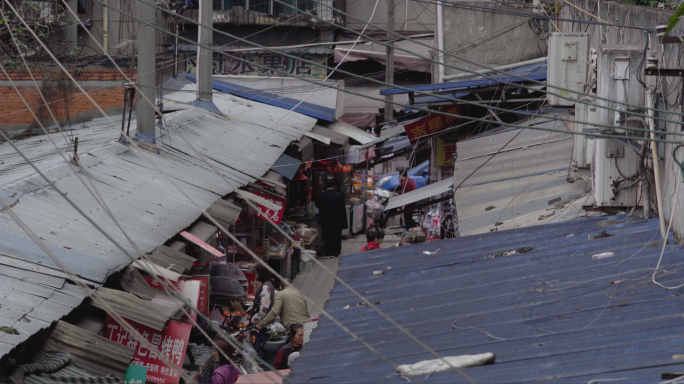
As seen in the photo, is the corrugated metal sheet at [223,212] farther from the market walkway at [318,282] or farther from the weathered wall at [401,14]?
the weathered wall at [401,14]

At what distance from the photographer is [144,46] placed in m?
11.8

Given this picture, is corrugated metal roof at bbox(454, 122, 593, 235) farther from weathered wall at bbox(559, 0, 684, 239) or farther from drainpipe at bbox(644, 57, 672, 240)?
drainpipe at bbox(644, 57, 672, 240)

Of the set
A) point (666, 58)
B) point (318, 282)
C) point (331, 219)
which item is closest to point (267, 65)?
point (331, 219)

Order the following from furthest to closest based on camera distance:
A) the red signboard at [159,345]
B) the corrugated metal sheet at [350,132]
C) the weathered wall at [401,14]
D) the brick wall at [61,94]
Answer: the weathered wall at [401,14]
the corrugated metal sheet at [350,132]
the brick wall at [61,94]
the red signboard at [159,345]

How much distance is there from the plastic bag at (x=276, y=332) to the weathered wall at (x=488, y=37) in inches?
520

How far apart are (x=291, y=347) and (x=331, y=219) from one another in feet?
31.4

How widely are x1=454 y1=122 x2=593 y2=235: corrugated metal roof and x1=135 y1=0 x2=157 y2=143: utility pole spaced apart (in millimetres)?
5056

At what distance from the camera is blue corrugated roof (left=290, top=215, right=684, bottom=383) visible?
3.68 meters

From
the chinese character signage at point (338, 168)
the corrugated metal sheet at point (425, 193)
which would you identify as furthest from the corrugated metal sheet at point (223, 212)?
the chinese character signage at point (338, 168)

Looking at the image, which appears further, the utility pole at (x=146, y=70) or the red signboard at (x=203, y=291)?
the utility pole at (x=146, y=70)

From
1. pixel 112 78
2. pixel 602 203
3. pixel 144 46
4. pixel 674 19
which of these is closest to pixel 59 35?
pixel 112 78

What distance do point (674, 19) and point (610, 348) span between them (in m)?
1.76

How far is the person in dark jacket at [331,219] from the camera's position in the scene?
18047 mm

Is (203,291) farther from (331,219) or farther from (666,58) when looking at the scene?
(331,219)
